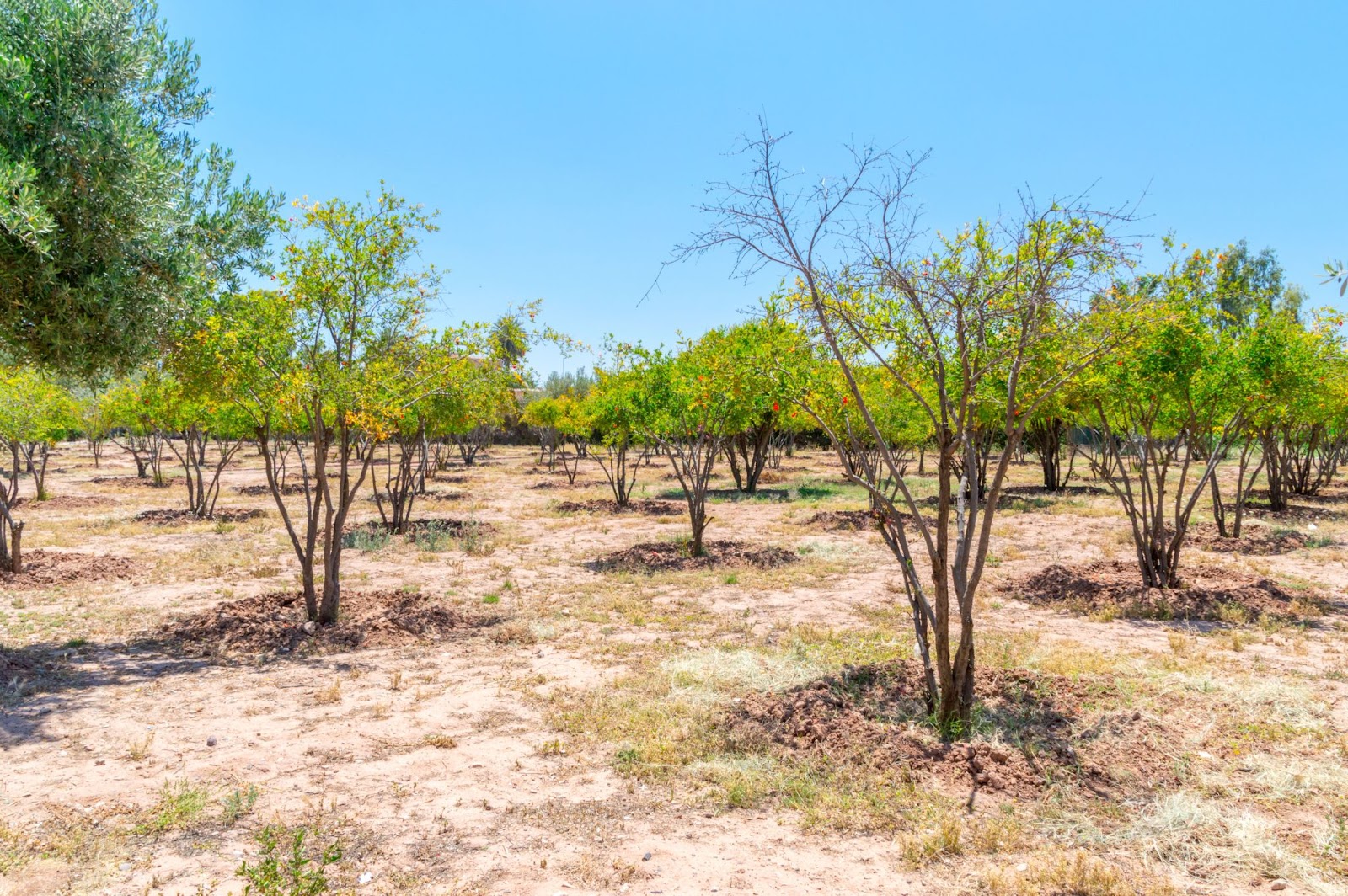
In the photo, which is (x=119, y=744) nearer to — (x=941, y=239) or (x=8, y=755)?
(x=8, y=755)

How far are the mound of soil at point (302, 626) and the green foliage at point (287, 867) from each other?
5.29 meters

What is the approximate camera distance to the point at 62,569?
1388 centimetres

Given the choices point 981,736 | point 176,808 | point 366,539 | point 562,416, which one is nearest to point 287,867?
point 176,808

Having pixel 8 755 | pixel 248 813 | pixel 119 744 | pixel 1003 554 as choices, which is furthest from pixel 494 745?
pixel 1003 554

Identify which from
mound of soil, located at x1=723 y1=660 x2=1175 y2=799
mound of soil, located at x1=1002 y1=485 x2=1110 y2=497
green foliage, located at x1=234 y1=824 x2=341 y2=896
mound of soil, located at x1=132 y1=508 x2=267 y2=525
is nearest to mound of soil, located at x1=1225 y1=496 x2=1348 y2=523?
mound of soil, located at x1=1002 y1=485 x2=1110 y2=497

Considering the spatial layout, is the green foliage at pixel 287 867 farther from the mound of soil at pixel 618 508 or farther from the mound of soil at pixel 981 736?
the mound of soil at pixel 618 508

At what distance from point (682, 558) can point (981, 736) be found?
32.5 feet

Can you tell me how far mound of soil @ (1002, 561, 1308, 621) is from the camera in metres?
11.4

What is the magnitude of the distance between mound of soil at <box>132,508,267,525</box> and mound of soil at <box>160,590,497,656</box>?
11.9 metres

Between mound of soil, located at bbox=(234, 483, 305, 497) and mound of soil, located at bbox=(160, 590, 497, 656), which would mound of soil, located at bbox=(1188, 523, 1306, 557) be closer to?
mound of soil, located at bbox=(160, 590, 497, 656)

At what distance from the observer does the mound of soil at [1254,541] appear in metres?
16.7

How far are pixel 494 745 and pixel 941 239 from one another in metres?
5.87

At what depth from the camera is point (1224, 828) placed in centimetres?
514

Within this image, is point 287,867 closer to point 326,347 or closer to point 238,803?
point 238,803
